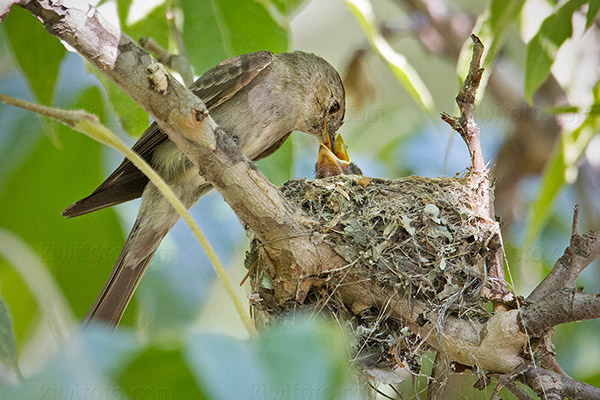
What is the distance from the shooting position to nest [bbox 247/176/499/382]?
249 centimetres

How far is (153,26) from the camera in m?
2.98

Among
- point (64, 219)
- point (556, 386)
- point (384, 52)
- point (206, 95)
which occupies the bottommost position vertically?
point (556, 386)

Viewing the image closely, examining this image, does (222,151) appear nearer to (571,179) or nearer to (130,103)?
(130,103)

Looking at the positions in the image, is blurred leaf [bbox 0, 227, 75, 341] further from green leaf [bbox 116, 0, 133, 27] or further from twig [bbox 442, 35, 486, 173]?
twig [bbox 442, 35, 486, 173]

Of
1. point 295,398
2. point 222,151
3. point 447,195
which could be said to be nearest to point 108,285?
point 222,151

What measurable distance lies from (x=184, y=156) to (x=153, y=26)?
1.82 ft

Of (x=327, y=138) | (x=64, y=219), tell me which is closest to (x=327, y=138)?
(x=327, y=138)

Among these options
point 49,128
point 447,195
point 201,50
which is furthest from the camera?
point 201,50

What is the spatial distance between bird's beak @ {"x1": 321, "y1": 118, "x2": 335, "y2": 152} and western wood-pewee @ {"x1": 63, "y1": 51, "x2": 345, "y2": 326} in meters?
0.19

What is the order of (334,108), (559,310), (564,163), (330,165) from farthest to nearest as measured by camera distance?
(334,108) < (330,165) < (564,163) < (559,310)

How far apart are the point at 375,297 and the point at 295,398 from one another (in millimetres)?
1631

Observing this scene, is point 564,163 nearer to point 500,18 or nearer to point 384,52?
point 500,18

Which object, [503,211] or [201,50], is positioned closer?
[201,50]

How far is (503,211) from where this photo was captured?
13.4 ft
